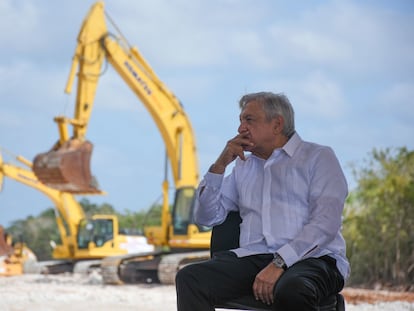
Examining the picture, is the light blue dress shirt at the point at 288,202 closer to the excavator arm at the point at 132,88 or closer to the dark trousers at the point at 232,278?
the dark trousers at the point at 232,278

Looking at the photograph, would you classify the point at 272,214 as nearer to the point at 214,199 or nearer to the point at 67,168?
the point at 214,199

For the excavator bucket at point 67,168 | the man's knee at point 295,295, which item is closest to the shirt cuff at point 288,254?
the man's knee at point 295,295

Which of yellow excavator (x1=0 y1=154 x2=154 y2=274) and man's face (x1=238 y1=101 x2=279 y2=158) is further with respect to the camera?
yellow excavator (x1=0 y1=154 x2=154 y2=274)

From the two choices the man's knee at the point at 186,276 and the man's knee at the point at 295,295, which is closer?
the man's knee at the point at 295,295

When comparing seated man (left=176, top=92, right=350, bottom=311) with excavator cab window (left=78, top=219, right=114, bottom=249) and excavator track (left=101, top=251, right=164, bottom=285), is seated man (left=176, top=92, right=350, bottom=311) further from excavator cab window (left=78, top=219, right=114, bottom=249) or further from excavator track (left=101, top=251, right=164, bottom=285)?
excavator cab window (left=78, top=219, right=114, bottom=249)

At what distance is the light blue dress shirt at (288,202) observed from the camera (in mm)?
2428

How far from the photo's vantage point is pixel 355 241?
35.5 ft

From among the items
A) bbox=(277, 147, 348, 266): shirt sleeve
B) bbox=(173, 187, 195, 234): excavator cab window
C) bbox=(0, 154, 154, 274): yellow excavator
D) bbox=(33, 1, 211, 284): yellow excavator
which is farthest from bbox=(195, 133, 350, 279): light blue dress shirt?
bbox=(0, 154, 154, 274): yellow excavator

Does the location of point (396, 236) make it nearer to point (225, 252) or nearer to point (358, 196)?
point (358, 196)

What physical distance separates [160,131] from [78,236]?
5.53m

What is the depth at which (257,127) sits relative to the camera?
2596mm

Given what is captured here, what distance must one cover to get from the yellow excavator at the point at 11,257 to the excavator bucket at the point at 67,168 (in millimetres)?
5207

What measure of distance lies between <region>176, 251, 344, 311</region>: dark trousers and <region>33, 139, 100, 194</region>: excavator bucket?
9.02 metres

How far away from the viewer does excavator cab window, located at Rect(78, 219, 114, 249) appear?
17.7 metres
